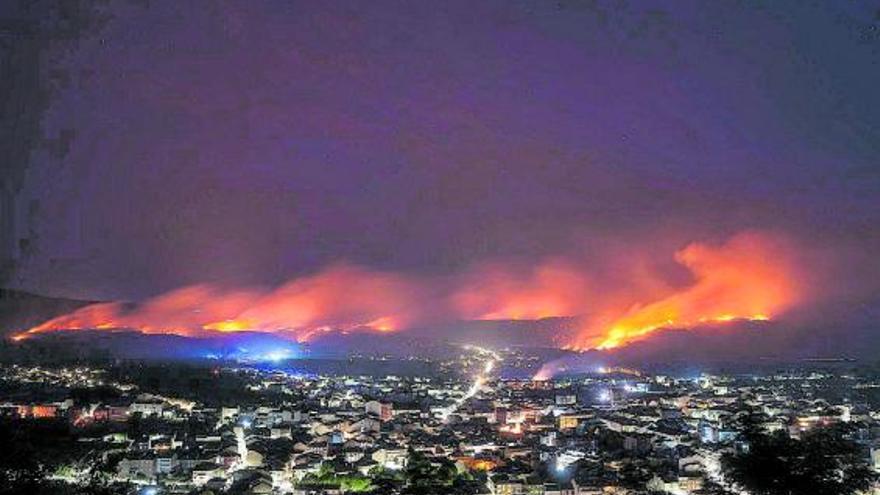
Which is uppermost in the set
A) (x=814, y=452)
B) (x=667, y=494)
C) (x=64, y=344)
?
(x=64, y=344)

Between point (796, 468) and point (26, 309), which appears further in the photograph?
point (26, 309)

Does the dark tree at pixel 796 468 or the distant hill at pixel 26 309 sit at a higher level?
the distant hill at pixel 26 309

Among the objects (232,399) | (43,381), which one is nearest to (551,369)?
(232,399)

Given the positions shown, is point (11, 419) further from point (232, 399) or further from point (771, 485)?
point (771, 485)

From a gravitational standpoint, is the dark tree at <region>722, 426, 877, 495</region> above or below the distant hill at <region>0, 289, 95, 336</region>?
below

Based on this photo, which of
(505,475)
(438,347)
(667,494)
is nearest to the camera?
(667,494)

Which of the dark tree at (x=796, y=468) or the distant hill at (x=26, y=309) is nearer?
the dark tree at (x=796, y=468)

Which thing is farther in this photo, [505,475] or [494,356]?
[494,356]

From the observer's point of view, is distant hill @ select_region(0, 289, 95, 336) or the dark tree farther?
distant hill @ select_region(0, 289, 95, 336)
